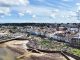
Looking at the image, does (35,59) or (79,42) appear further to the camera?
(79,42)

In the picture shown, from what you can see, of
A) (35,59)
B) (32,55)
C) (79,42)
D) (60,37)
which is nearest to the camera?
(35,59)

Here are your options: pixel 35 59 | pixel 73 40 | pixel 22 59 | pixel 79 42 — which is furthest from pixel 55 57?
pixel 73 40

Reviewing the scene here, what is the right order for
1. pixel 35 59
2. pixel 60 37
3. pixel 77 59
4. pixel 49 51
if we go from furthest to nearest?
pixel 60 37 < pixel 49 51 < pixel 35 59 < pixel 77 59

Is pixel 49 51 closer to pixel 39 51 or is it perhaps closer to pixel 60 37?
pixel 39 51

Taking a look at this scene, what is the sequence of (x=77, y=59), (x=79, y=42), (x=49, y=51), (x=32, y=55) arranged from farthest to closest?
1. (x=79, y=42)
2. (x=49, y=51)
3. (x=32, y=55)
4. (x=77, y=59)

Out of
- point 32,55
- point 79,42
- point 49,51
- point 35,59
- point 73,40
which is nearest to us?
point 35,59

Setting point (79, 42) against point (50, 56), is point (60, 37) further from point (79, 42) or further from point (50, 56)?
point (50, 56)

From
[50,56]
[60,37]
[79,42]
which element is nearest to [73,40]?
[79,42]

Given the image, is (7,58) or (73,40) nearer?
(7,58)
